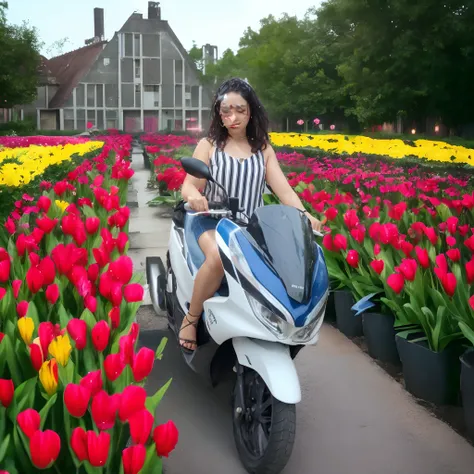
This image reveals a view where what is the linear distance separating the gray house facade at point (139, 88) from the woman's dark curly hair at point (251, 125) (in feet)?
158

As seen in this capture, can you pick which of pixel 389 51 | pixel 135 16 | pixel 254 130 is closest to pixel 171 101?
pixel 135 16

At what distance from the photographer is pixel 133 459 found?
1652 millimetres

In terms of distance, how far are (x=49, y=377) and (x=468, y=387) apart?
7.34 feet

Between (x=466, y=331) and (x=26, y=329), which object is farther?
(x=466, y=331)

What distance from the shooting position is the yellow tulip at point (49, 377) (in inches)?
78.3

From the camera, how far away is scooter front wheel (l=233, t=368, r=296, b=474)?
9.38ft

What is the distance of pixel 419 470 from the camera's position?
3184mm

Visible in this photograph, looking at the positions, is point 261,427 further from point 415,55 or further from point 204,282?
point 415,55

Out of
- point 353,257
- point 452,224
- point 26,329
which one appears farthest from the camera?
point 353,257

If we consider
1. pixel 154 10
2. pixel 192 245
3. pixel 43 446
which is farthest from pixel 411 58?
pixel 154 10

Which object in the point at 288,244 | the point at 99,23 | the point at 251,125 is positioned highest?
the point at 99,23

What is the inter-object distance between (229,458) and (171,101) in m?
50.0

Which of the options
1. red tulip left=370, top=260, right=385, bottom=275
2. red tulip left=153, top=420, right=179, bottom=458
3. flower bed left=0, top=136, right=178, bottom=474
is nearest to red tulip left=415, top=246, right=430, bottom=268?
red tulip left=370, top=260, right=385, bottom=275

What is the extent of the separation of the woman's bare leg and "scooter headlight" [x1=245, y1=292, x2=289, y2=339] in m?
0.43
